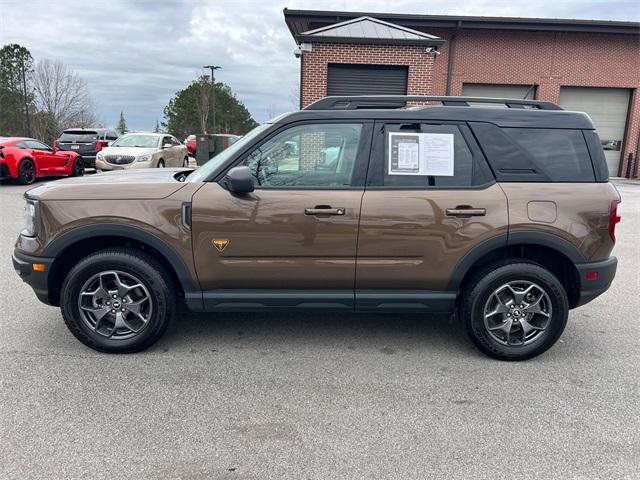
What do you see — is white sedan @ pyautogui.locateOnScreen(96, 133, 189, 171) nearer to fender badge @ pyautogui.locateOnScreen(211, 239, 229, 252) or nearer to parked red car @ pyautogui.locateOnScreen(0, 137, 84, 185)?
parked red car @ pyautogui.locateOnScreen(0, 137, 84, 185)

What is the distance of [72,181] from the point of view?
3740 mm

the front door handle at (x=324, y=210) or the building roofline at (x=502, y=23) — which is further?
the building roofline at (x=502, y=23)

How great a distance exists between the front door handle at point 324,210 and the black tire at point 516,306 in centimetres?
116

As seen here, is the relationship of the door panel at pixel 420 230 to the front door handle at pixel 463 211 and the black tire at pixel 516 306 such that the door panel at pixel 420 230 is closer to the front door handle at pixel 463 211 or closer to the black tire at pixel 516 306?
the front door handle at pixel 463 211

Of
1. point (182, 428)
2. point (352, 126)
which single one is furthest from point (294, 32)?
point (182, 428)

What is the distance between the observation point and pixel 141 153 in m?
15.1

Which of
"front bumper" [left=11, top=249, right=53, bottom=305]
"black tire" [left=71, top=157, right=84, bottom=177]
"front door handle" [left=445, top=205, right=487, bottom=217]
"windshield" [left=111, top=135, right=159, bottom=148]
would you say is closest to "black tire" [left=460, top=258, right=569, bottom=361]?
"front door handle" [left=445, top=205, right=487, bottom=217]

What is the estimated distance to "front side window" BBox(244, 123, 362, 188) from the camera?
11.6ft

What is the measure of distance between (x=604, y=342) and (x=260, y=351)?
2.87 meters

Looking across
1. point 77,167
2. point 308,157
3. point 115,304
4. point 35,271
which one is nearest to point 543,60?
point 77,167

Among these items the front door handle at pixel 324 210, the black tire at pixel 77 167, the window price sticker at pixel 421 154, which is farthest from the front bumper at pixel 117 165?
the window price sticker at pixel 421 154

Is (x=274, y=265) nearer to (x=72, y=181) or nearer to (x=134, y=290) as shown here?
(x=134, y=290)

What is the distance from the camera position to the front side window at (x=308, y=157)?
353 centimetres

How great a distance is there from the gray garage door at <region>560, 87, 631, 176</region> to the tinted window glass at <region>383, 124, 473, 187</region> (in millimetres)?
20083
